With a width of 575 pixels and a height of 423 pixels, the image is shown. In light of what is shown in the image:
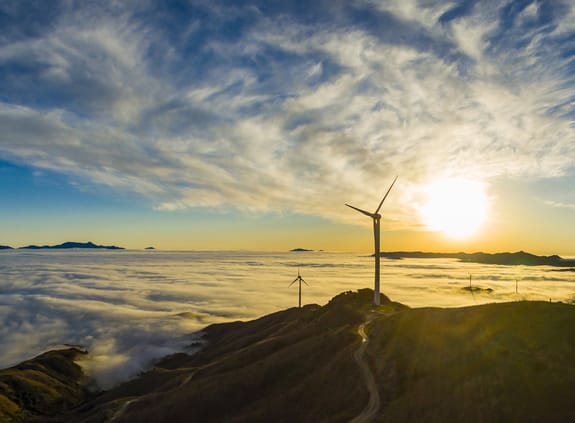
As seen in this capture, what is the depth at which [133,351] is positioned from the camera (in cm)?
18012

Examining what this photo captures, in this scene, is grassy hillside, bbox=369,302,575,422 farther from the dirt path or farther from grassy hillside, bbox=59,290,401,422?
grassy hillside, bbox=59,290,401,422

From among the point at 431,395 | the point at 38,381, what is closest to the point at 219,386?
the point at 431,395

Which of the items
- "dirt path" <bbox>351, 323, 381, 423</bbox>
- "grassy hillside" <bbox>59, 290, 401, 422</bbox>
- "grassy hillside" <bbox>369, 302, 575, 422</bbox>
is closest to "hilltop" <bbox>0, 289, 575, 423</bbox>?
"grassy hillside" <bbox>369, 302, 575, 422</bbox>

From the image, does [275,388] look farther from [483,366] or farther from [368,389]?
[483,366]

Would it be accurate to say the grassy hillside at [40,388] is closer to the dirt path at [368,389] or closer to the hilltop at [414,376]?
the hilltop at [414,376]

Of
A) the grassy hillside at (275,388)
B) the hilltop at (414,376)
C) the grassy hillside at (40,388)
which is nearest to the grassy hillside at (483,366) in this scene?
the hilltop at (414,376)

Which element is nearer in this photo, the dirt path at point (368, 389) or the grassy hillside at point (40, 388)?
the dirt path at point (368, 389)

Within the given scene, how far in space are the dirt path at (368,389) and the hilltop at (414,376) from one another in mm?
704

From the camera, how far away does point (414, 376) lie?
52.9m

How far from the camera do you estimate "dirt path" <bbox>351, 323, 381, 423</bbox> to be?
47.2m

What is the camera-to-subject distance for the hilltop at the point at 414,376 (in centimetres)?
4316

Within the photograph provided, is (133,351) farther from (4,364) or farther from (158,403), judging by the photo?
(158,403)

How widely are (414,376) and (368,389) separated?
6.46 meters

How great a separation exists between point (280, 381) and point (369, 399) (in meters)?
24.0
